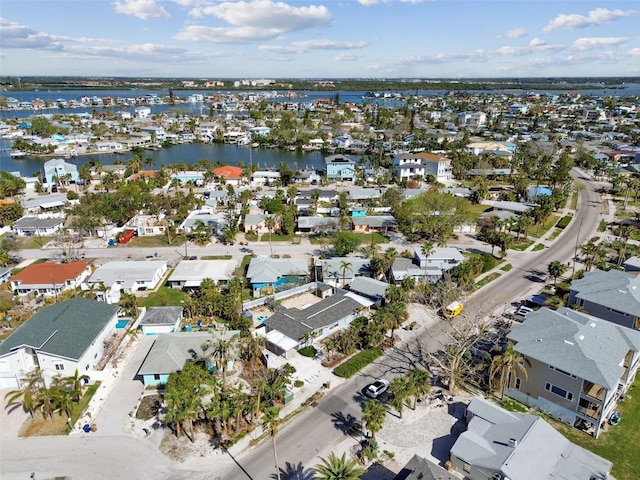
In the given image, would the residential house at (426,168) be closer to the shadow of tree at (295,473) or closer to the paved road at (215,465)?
the paved road at (215,465)

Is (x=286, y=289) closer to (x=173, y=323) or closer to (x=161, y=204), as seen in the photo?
(x=173, y=323)

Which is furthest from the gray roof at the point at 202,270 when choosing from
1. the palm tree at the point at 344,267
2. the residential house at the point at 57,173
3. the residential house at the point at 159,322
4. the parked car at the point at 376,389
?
the residential house at the point at 57,173

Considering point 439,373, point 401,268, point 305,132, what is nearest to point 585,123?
point 305,132

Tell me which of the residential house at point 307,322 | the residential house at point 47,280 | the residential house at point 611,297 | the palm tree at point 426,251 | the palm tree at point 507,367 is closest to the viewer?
the palm tree at point 507,367

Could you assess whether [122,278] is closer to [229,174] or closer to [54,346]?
[54,346]

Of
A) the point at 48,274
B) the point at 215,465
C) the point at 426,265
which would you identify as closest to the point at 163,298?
the point at 48,274

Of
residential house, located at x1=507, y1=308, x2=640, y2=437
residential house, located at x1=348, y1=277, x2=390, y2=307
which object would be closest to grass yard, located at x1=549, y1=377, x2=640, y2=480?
residential house, located at x1=507, y1=308, x2=640, y2=437
